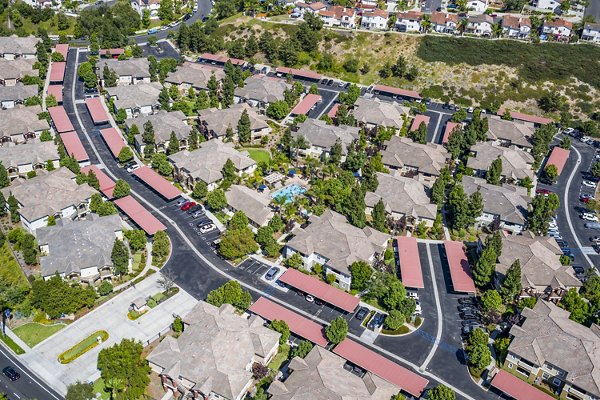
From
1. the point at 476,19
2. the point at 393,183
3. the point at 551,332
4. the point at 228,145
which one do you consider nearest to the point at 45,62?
the point at 228,145

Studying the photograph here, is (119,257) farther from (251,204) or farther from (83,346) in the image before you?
(251,204)

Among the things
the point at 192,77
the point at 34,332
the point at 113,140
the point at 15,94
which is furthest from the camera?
the point at 192,77

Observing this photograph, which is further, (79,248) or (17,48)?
(17,48)

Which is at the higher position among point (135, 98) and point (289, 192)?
point (135, 98)

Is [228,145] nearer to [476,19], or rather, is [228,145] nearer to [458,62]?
[458,62]

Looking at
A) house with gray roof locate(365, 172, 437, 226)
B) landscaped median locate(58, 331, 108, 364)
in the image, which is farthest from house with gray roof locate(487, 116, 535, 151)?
landscaped median locate(58, 331, 108, 364)

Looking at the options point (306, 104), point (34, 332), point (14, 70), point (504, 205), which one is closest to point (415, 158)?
point (504, 205)

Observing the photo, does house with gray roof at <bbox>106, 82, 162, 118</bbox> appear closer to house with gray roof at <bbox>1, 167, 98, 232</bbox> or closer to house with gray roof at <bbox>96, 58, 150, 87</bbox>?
house with gray roof at <bbox>96, 58, 150, 87</bbox>
